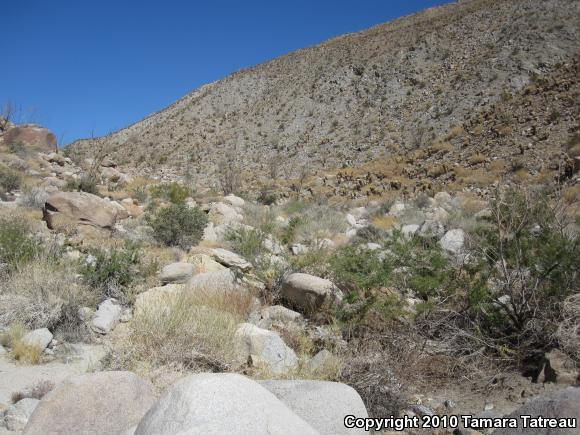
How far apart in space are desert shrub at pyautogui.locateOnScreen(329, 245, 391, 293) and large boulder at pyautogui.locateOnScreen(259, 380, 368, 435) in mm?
2200

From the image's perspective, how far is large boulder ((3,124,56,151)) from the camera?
17.6 meters

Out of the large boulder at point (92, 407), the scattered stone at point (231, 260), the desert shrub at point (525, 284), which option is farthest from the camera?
the scattered stone at point (231, 260)

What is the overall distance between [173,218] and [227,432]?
21.6ft

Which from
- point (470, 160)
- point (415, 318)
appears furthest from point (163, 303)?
point (470, 160)

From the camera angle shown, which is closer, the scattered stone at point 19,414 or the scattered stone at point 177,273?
the scattered stone at point 19,414

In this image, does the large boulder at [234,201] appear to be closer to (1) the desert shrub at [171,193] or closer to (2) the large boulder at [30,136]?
(1) the desert shrub at [171,193]

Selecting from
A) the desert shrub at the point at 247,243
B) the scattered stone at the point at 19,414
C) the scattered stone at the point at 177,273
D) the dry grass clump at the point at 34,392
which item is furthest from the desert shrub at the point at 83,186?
the scattered stone at the point at 19,414

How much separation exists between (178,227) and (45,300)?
343 centimetres

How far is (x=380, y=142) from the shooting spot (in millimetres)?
24297

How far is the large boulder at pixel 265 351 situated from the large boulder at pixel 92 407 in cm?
112

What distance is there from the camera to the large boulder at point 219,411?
181 cm

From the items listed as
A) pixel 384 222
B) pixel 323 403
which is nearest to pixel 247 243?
pixel 323 403

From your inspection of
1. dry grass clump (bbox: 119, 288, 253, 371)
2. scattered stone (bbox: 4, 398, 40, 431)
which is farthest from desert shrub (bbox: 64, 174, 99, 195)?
scattered stone (bbox: 4, 398, 40, 431)

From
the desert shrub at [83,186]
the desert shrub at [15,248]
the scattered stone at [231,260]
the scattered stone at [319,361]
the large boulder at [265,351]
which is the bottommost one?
the scattered stone at [319,361]
